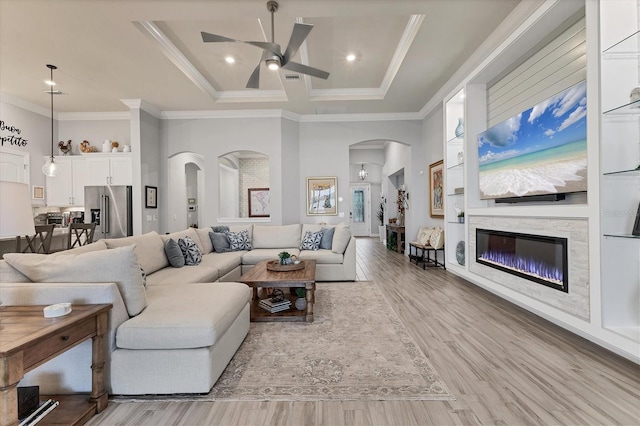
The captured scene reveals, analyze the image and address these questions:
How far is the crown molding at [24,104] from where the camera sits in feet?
16.5

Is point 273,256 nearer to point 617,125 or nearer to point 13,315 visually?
point 13,315

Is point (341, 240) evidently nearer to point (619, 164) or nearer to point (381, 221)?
point (619, 164)

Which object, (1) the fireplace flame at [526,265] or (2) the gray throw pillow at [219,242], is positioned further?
(2) the gray throw pillow at [219,242]

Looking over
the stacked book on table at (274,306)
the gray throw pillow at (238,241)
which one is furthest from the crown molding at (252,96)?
the stacked book on table at (274,306)

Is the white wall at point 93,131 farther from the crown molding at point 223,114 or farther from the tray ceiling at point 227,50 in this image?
the crown molding at point 223,114

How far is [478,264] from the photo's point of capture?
12.9 feet

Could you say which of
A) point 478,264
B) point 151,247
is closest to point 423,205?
point 478,264

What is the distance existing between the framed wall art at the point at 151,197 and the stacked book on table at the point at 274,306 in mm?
4087

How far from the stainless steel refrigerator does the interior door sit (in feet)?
27.2

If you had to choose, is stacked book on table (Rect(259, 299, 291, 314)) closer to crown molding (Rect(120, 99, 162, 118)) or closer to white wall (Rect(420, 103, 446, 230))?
white wall (Rect(420, 103, 446, 230))

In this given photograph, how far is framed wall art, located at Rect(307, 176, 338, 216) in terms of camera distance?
6.37 m

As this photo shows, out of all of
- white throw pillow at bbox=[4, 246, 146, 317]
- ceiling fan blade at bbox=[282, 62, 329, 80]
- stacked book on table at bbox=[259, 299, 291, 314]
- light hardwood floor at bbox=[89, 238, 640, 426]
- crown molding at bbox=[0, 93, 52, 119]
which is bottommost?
light hardwood floor at bbox=[89, 238, 640, 426]

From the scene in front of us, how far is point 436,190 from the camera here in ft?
18.7

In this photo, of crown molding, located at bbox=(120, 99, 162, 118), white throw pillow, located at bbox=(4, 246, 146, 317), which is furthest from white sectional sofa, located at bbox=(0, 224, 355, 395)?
crown molding, located at bbox=(120, 99, 162, 118)
